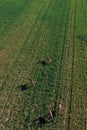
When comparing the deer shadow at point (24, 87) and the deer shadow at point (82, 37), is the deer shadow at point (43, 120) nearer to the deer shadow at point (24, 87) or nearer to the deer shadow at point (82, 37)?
the deer shadow at point (24, 87)

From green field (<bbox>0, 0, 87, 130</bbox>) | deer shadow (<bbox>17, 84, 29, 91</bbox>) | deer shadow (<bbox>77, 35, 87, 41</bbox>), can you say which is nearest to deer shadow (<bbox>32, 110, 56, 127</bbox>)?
green field (<bbox>0, 0, 87, 130</bbox>)

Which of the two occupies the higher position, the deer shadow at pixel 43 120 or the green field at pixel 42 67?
the green field at pixel 42 67

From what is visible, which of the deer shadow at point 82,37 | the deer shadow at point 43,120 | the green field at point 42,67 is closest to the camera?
the deer shadow at point 43,120

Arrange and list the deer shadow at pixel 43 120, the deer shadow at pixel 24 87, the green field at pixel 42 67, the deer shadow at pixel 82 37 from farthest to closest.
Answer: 1. the deer shadow at pixel 82 37
2. the deer shadow at pixel 24 87
3. the green field at pixel 42 67
4. the deer shadow at pixel 43 120

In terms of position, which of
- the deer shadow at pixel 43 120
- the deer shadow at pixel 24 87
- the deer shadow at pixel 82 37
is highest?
the deer shadow at pixel 82 37

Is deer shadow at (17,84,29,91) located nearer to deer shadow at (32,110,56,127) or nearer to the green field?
the green field

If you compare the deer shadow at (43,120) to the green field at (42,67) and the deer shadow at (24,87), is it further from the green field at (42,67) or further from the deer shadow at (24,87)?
the deer shadow at (24,87)

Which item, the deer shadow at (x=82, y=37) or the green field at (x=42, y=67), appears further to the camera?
the deer shadow at (x=82, y=37)

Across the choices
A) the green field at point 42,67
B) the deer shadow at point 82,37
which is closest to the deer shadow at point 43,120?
the green field at point 42,67
